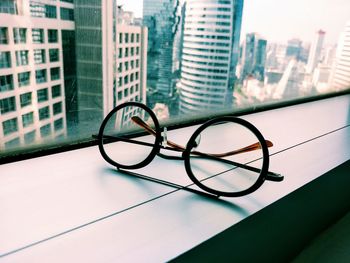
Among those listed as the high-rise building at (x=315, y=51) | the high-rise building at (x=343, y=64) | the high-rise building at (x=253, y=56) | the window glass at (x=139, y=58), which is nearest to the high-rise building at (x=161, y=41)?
the window glass at (x=139, y=58)

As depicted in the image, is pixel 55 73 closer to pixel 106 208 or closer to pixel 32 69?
pixel 32 69

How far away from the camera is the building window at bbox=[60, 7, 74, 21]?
71 centimetres

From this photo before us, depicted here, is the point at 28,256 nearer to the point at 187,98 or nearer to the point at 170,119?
the point at 170,119

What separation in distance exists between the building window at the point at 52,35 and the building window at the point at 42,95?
12cm

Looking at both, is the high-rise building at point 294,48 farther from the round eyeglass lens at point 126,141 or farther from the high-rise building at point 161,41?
the round eyeglass lens at point 126,141

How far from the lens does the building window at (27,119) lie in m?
0.71

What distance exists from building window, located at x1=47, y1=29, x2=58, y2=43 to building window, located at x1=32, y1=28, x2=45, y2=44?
0.02 m

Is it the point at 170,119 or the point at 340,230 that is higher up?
the point at 170,119

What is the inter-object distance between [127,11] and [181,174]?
1.52ft

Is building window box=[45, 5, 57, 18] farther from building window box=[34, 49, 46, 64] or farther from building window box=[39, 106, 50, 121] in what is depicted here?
building window box=[39, 106, 50, 121]

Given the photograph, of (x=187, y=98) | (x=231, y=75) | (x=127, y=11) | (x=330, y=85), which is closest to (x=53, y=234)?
(x=127, y=11)

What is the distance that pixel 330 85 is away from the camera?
1.91 m

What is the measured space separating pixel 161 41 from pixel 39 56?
14.9 inches

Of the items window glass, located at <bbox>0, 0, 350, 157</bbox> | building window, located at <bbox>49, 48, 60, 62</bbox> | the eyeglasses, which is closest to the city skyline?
window glass, located at <bbox>0, 0, 350, 157</bbox>
